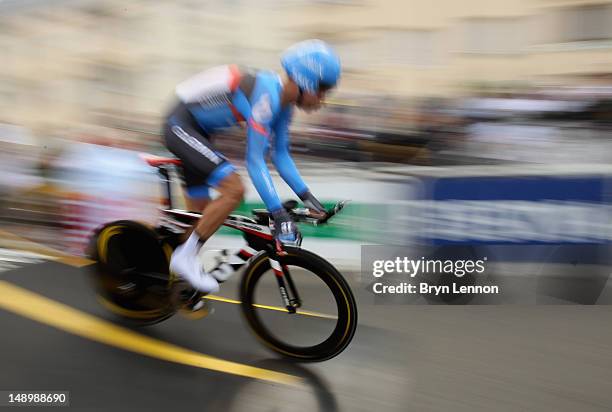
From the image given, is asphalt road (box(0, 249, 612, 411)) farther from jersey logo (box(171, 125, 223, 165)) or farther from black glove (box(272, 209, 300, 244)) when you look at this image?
jersey logo (box(171, 125, 223, 165))

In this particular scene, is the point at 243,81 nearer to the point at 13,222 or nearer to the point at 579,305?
the point at 579,305

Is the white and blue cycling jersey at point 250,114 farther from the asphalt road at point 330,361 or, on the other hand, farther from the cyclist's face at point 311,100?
the asphalt road at point 330,361

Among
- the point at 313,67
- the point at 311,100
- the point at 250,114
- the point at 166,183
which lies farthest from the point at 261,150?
the point at 166,183

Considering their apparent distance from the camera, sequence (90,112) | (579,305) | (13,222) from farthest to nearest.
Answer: (90,112) < (13,222) < (579,305)

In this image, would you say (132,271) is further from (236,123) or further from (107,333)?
(236,123)

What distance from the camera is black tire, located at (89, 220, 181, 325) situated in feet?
11.9

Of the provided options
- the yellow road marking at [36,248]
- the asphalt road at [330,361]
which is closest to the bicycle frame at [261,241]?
the asphalt road at [330,361]

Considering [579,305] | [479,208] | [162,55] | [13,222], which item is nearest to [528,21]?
[479,208]

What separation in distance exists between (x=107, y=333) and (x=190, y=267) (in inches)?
30.8

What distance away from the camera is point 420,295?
4.74 meters

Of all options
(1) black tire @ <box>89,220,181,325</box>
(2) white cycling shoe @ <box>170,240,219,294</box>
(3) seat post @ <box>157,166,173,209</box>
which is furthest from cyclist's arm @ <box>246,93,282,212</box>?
(1) black tire @ <box>89,220,181,325</box>

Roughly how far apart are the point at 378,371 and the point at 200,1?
17.8ft

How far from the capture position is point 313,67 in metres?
3.12

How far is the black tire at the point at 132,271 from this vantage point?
3.63m
